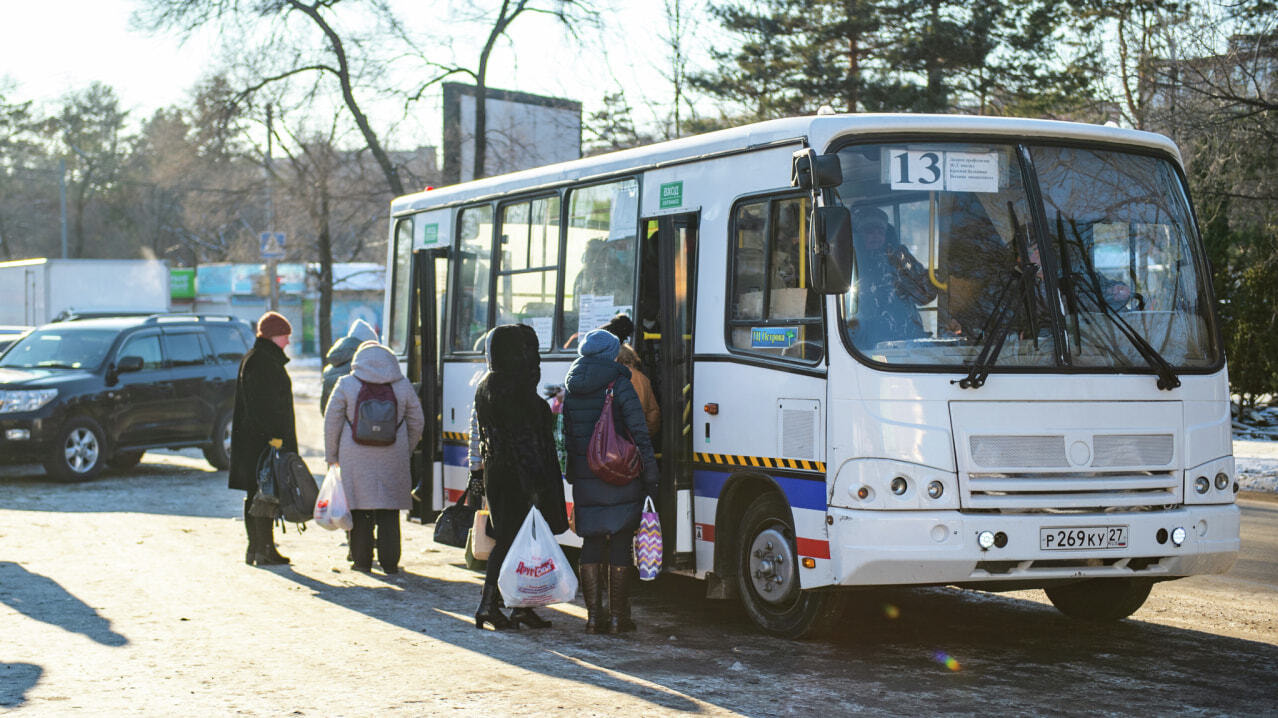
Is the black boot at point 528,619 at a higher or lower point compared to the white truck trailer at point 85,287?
lower

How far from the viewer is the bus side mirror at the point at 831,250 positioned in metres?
7.48

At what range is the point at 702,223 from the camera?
357 inches

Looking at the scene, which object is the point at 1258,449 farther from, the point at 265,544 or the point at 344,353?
the point at 265,544

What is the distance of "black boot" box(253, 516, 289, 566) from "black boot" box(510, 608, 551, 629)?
3.36 metres

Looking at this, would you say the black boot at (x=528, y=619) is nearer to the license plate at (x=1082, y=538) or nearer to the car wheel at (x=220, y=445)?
the license plate at (x=1082, y=538)

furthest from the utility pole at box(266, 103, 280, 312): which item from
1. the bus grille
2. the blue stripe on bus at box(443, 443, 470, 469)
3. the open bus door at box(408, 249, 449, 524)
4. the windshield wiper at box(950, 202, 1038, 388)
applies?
the bus grille

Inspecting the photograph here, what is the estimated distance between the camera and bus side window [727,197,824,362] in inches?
318

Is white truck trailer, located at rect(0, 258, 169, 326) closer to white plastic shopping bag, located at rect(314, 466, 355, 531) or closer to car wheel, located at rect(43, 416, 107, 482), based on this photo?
car wheel, located at rect(43, 416, 107, 482)

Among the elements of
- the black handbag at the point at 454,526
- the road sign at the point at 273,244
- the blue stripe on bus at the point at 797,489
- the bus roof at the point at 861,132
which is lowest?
the black handbag at the point at 454,526

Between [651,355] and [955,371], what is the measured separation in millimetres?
2360

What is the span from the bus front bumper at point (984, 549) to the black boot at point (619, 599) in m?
1.48

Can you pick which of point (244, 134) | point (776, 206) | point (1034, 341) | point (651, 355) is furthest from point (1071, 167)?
point (244, 134)

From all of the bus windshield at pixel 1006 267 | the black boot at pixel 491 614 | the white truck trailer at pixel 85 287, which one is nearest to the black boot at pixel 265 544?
the black boot at pixel 491 614

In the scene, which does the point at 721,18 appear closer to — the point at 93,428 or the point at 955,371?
the point at 93,428
